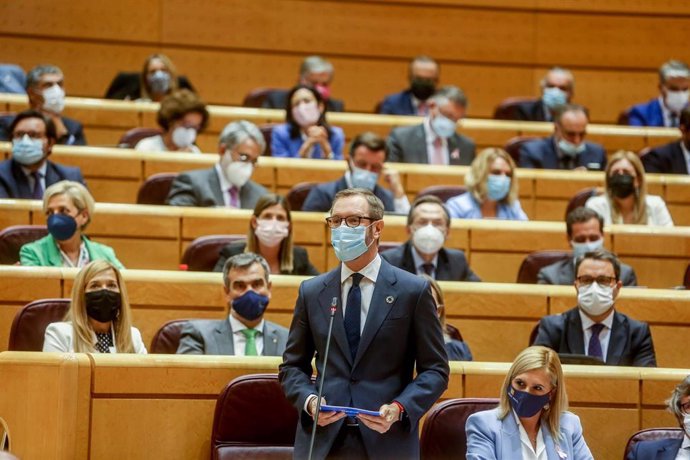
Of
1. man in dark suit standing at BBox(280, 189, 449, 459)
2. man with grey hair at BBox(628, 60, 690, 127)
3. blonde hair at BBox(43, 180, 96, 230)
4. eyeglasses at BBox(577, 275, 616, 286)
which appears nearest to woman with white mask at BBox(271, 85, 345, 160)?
blonde hair at BBox(43, 180, 96, 230)

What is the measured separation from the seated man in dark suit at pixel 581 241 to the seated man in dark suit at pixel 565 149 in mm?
1502

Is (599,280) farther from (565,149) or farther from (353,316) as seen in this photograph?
(565,149)

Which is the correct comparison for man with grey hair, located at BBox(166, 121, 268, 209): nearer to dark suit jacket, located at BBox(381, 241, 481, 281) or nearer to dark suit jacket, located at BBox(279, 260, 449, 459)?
dark suit jacket, located at BBox(381, 241, 481, 281)

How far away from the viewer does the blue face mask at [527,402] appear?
10.2 feet

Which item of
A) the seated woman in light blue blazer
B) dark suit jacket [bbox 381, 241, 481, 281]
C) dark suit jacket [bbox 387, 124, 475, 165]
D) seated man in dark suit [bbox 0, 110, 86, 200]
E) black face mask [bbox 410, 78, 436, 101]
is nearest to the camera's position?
the seated woman in light blue blazer

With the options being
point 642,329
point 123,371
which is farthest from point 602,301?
point 123,371

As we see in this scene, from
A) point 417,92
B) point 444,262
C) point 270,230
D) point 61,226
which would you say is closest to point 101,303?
point 61,226

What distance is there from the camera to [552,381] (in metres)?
3.13

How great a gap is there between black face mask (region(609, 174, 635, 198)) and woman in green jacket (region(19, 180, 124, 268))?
7.48 feet

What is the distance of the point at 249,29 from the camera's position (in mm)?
7816

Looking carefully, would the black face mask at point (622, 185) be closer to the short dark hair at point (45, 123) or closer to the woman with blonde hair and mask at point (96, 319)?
the short dark hair at point (45, 123)

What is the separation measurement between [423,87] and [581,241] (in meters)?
2.46

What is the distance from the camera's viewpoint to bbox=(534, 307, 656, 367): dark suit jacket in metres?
4.07

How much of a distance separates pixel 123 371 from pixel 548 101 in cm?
454
